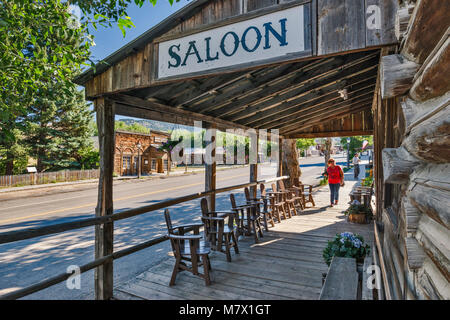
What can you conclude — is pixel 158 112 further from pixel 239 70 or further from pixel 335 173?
pixel 335 173

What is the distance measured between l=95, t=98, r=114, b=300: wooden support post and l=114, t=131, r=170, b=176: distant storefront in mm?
22181

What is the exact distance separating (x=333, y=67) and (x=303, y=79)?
498 mm

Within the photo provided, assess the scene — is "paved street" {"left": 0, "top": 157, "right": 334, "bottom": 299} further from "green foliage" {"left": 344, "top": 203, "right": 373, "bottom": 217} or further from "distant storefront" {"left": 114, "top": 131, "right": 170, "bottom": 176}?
"distant storefront" {"left": 114, "top": 131, "right": 170, "bottom": 176}

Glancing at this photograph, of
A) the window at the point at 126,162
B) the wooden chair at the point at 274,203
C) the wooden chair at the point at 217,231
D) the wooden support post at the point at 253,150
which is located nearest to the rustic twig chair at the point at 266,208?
the wooden chair at the point at 274,203

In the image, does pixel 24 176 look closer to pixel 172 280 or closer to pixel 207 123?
pixel 207 123

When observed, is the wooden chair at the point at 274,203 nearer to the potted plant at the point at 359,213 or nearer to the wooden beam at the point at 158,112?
the potted plant at the point at 359,213

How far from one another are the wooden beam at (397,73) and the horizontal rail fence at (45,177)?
2252 cm

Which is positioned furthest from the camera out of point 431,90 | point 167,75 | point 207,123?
point 207,123

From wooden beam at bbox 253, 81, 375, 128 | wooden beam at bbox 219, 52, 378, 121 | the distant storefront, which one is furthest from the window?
wooden beam at bbox 219, 52, 378, 121

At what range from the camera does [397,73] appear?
1635mm

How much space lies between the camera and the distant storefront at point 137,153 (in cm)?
2602

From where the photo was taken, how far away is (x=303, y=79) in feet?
14.2

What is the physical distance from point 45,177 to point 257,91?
20.7 metres

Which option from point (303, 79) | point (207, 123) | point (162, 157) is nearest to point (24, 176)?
point (162, 157)
